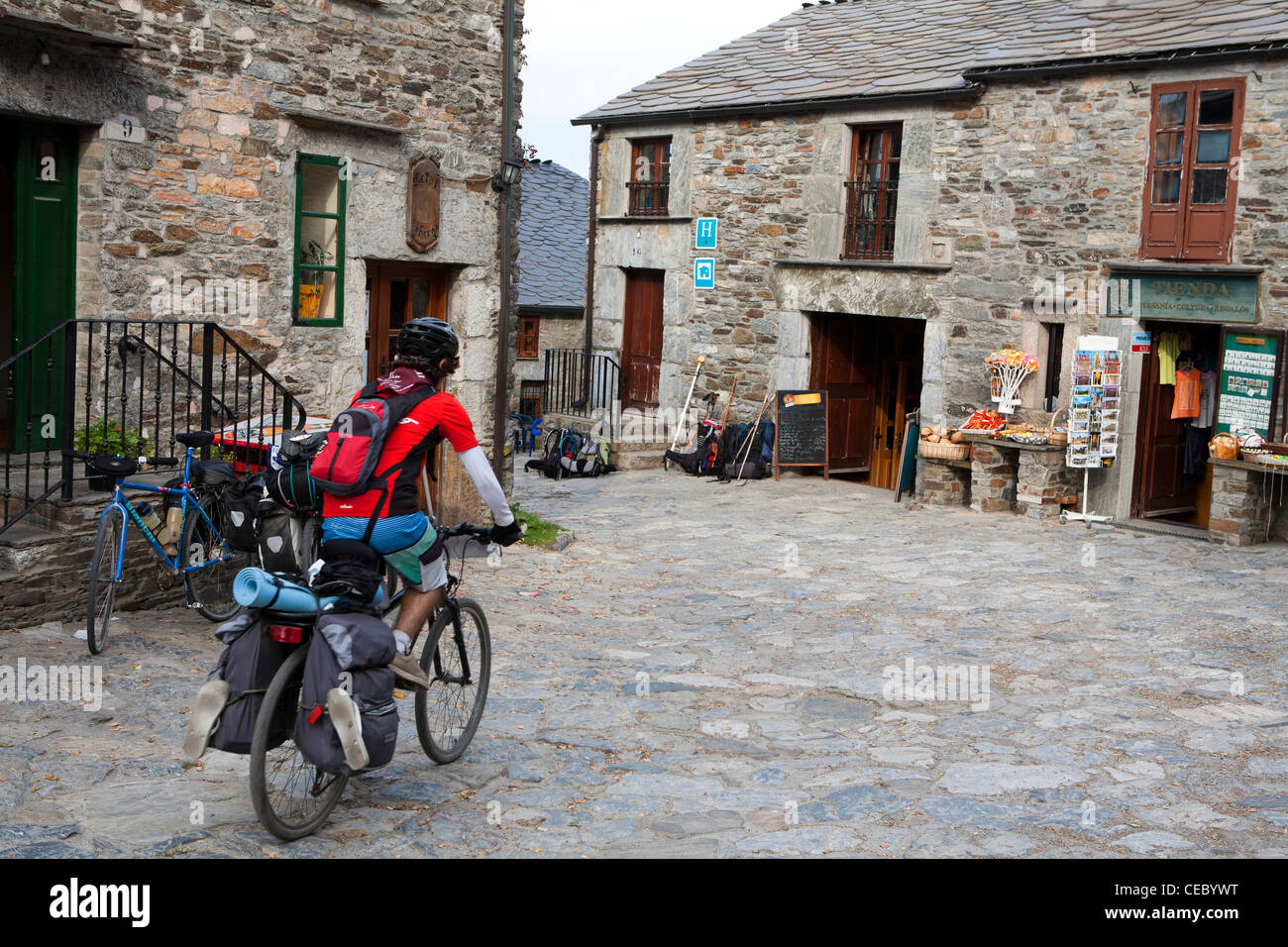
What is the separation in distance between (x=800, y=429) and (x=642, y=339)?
11.8 ft

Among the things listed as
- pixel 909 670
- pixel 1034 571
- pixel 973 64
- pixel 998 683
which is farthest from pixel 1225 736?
pixel 973 64

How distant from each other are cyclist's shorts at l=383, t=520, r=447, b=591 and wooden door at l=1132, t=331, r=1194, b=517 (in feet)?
34.0

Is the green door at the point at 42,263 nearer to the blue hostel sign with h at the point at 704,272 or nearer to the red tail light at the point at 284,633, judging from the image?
the red tail light at the point at 284,633

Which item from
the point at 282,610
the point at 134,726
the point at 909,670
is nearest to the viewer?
the point at 282,610

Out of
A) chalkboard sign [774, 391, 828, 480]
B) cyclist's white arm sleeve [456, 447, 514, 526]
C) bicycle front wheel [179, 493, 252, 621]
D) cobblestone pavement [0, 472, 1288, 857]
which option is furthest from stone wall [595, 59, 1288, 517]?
cyclist's white arm sleeve [456, 447, 514, 526]

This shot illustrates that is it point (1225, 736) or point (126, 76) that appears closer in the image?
point (1225, 736)

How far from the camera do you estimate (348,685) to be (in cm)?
424

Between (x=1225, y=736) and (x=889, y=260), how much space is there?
10368 millimetres

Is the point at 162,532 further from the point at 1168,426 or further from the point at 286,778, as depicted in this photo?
the point at 1168,426

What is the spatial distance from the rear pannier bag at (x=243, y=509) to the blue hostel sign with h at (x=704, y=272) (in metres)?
11.7

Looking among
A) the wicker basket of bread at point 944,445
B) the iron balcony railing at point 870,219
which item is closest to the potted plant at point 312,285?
the wicker basket of bread at point 944,445

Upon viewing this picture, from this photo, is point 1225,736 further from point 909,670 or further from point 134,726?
point 134,726

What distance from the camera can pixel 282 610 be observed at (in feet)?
13.6

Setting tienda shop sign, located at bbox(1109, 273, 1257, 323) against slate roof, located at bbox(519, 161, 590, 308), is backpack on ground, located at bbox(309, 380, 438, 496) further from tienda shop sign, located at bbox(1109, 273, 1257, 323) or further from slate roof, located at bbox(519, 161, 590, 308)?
slate roof, located at bbox(519, 161, 590, 308)
